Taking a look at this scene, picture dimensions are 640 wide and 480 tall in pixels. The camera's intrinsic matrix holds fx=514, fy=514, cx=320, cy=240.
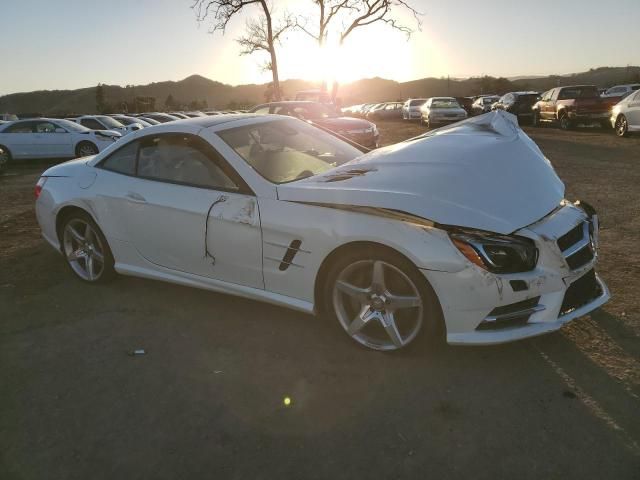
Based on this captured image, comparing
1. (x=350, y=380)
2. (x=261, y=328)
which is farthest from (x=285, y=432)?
(x=261, y=328)

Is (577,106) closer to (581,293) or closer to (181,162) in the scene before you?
(581,293)

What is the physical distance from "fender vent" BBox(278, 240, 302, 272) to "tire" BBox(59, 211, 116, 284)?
1.92m

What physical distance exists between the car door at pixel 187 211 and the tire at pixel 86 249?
0.37 metres

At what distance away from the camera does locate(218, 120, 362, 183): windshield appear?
148 inches

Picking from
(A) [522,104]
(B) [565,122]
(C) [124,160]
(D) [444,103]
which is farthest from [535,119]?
(C) [124,160]

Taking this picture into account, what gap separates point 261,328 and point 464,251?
164 centimetres

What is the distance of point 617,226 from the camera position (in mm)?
5801

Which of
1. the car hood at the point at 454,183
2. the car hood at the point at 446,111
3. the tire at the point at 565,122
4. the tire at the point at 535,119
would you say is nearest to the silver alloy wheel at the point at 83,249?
the car hood at the point at 454,183

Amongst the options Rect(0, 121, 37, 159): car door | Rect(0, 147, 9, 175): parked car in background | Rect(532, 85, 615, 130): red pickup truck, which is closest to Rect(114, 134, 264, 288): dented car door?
Rect(0, 147, 9, 175): parked car in background

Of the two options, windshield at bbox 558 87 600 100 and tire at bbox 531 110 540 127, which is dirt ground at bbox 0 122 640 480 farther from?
tire at bbox 531 110 540 127

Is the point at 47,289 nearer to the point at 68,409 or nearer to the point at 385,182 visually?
the point at 68,409

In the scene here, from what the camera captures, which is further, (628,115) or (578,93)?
(578,93)

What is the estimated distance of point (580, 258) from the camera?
302 cm

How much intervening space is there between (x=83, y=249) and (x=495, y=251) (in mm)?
3675
